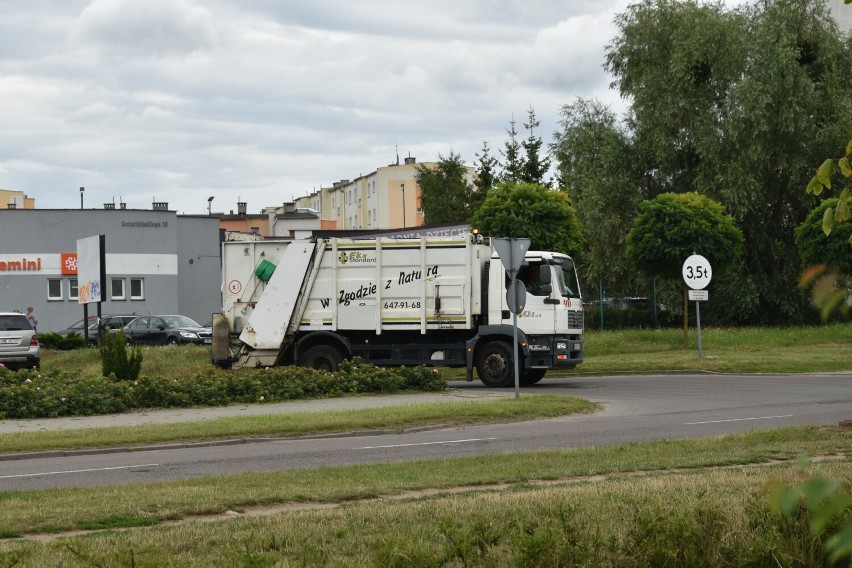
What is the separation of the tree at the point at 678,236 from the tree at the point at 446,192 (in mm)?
45015

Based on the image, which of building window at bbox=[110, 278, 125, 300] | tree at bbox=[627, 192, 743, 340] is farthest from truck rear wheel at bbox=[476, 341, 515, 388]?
building window at bbox=[110, 278, 125, 300]

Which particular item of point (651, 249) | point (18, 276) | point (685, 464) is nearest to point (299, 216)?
point (18, 276)

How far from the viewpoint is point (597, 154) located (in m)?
51.8

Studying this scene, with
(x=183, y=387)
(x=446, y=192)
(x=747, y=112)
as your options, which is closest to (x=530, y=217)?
(x=747, y=112)

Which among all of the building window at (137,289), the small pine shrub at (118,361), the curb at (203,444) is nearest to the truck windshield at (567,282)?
the curb at (203,444)

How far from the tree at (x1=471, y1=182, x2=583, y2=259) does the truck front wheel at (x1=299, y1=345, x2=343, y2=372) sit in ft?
42.4

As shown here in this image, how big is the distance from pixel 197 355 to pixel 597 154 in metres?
26.3

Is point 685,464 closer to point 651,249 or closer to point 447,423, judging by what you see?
point 447,423

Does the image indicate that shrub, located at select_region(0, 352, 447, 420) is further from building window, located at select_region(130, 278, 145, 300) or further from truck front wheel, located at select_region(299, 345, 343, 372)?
building window, located at select_region(130, 278, 145, 300)

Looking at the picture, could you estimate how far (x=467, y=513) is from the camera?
780 centimetres

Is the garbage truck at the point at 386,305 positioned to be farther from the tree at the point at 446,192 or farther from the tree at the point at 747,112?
the tree at the point at 446,192

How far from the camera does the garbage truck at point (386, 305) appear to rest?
25359 millimetres

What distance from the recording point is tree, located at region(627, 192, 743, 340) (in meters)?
36.2

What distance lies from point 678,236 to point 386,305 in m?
13.8
